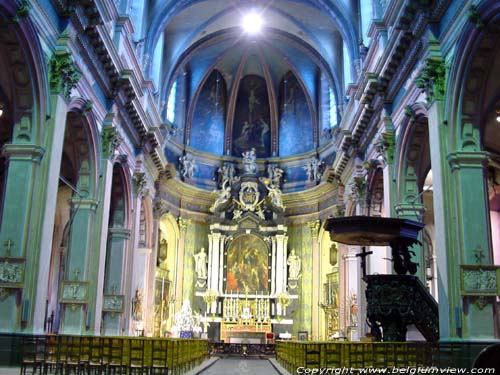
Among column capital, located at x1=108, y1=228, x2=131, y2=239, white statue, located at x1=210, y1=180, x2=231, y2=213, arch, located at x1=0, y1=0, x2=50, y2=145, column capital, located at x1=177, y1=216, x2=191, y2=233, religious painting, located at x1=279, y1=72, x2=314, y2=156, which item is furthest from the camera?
religious painting, located at x1=279, y1=72, x2=314, y2=156

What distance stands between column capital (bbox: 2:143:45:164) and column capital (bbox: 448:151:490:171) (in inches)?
314

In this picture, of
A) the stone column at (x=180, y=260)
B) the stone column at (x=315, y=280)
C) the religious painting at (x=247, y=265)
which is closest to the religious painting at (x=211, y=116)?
the stone column at (x=180, y=260)

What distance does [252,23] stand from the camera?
26.0 metres

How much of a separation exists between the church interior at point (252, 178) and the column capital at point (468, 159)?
0.04m

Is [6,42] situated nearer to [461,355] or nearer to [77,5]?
[77,5]

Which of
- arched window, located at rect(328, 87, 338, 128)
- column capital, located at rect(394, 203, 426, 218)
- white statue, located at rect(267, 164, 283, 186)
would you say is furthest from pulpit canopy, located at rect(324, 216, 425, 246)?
white statue, located at rect(267, 164, 283, 186)

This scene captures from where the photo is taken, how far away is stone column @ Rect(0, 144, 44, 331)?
36.0ft

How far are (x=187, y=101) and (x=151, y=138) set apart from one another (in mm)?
8569

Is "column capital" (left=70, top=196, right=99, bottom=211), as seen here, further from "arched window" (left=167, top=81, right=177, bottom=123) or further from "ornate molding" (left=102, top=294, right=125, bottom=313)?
"arched window" (left=167, top=81, right=177, bottom=123)

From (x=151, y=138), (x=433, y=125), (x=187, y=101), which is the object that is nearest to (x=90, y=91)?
(x=151, y=138)

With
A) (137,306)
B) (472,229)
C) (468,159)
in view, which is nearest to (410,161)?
(468,159)

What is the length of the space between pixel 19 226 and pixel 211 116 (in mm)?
19311

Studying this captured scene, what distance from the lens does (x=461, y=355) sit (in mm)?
10352

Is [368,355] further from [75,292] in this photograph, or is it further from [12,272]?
[75,292]
